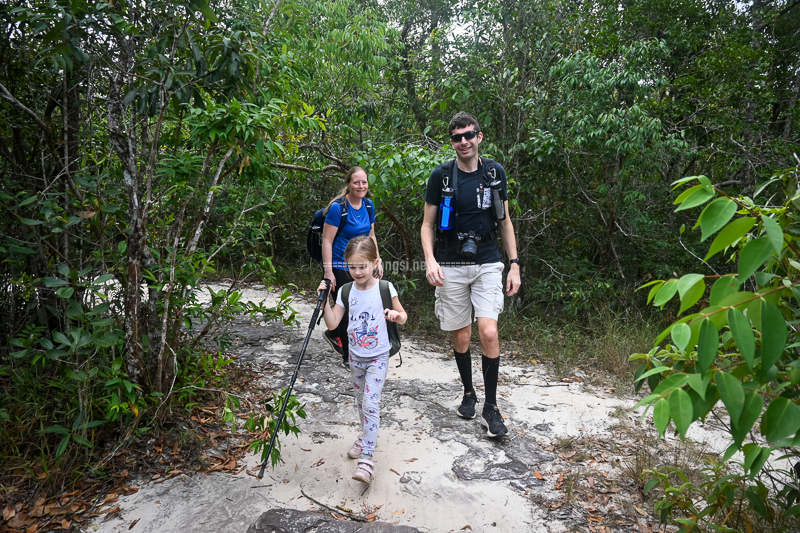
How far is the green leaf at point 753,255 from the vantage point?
1.04 m

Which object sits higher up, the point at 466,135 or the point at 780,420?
the point at 466,135

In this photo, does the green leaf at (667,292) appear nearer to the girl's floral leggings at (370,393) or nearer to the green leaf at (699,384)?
the green leaf at (699,384)

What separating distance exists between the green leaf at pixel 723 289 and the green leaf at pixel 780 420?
0.25 meters

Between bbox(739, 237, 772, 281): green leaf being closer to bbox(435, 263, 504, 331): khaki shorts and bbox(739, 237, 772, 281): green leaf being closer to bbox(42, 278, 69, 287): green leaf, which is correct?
bbox(435, 263, 504, 331): khaki shorts

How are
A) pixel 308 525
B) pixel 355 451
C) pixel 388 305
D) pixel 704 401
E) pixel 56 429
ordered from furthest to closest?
pixel 355 451 < pixel 388 305 < pixel 56 429 < pixel 308 525 < pixel 704 401

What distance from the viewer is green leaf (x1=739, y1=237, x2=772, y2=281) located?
3.43 ft

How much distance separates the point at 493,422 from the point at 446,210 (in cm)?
153

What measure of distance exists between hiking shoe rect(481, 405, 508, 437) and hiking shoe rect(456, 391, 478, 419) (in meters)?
0.19

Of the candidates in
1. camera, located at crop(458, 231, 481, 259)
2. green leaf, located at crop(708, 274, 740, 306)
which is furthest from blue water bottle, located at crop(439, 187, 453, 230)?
green leaf, located at crop(708, 274, 740, 306)

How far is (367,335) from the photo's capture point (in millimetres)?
2975

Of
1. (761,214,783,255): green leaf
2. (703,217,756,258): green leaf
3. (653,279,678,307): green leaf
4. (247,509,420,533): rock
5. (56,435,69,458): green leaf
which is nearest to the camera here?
(761,214,783,255): green leaf

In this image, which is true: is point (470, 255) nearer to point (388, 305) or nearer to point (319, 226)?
point (388, 305)

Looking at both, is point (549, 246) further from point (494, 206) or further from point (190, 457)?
point (190, 457)

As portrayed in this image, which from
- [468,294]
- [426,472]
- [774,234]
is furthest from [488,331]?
[774,234]
